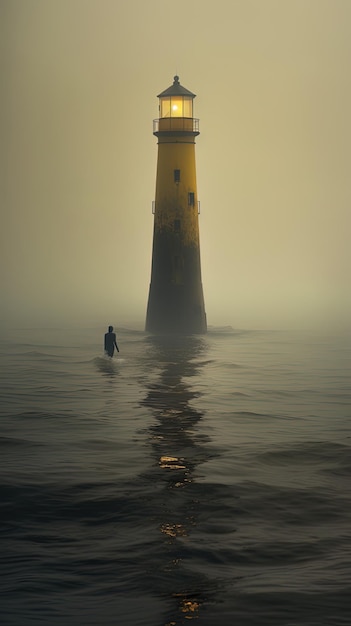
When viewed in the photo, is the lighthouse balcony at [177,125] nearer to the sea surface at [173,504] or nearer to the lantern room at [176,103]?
the lantern room at [176,103]

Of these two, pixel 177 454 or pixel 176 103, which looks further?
pixel 176 103

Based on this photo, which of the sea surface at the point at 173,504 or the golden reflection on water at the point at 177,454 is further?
the golden reflection on water at the point at 177,454

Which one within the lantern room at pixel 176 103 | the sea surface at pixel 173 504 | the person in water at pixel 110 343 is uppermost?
the lantern room at pixel 176 103

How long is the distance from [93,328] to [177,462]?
4492cm

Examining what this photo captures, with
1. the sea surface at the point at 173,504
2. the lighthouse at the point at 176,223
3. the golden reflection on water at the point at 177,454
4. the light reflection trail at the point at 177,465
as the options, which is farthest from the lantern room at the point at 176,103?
the sea surface at the point at 173,504

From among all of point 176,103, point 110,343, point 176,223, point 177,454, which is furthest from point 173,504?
point 176,103

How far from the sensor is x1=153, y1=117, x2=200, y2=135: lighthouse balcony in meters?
46.9

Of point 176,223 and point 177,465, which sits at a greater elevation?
point 176,223

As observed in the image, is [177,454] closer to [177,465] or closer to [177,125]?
[177,465]

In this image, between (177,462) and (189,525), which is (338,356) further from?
(189,525)

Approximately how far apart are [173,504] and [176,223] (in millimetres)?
31163

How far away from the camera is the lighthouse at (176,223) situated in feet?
154

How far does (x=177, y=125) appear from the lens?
1848 inches

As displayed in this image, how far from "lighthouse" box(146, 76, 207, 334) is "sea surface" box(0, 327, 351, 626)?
14280 mm
